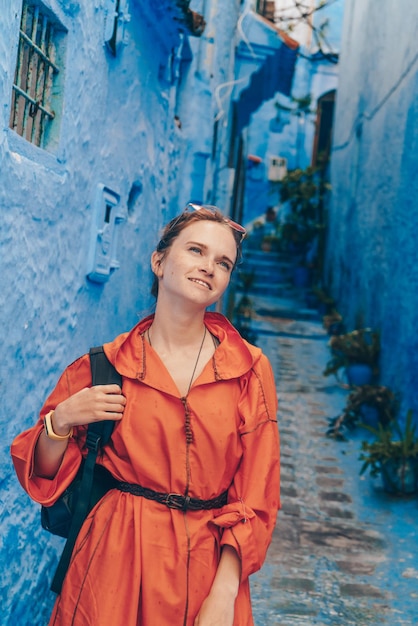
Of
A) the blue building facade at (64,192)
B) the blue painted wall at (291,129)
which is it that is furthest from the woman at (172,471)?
the blue painted wall at (291,129)

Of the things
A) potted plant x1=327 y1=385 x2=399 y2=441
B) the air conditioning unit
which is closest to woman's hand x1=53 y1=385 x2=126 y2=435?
potted plant x1=327 y1=385 x2=399 y2=441

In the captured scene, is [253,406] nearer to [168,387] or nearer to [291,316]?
[168,387]

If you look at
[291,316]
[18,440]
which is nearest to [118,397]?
[18,440]

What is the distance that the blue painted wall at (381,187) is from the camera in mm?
7676

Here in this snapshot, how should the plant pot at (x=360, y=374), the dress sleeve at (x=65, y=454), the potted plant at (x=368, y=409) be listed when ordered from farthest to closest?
the plant pot at (x=360, y=374)
the potted plant at (x=368, y=409)
the dress sleeve at (x=65, y=454)

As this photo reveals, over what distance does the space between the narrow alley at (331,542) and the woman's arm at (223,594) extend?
225 centimetres

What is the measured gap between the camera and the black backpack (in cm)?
181

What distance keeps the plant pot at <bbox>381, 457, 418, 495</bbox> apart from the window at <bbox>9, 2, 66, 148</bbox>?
415 cm

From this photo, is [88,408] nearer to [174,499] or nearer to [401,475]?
[174,499]

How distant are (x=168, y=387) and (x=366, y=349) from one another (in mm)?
7856

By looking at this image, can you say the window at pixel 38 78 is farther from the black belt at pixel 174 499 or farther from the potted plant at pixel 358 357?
the potted plant at pixel 358 357

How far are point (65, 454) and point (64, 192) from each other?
145 cm

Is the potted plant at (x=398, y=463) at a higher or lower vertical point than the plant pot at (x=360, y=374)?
lower

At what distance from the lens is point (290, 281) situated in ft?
56.3
